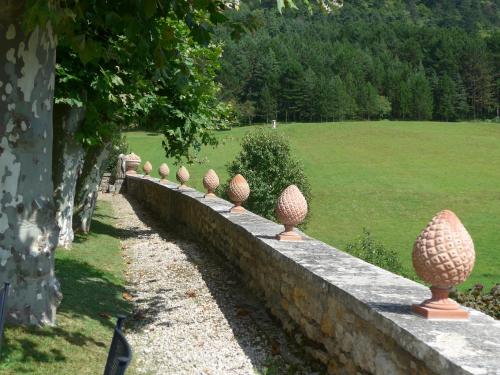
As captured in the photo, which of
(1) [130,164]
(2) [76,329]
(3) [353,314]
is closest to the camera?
(3) [353,314]

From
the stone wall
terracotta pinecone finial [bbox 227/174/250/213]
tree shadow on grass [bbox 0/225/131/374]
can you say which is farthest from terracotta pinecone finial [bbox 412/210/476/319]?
terracotta pinecone finial [bbox 227/174/250/213]

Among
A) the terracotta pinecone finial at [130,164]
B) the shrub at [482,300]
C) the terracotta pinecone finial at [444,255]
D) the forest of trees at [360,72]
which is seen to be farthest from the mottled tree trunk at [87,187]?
the forest of trees at [360,72]

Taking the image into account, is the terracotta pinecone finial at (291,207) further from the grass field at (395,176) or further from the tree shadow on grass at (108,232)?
the grass field at (395,176)

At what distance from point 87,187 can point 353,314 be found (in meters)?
10.3

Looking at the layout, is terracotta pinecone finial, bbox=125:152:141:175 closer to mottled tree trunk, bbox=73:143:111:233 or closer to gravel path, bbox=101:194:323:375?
mottled tree trunk, bbox=73:143:111:233

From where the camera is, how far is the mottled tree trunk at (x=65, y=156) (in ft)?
34.2

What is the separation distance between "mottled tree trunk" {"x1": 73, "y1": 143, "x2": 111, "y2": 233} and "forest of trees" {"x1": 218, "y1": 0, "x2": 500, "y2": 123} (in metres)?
77.1

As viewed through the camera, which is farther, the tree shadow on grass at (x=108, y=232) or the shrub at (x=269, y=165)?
the shrub at (x=269, y=165)

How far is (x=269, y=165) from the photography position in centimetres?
3303

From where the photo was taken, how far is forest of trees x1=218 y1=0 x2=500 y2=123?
102m

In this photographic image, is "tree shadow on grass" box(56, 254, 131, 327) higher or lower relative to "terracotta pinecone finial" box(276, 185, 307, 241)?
lower

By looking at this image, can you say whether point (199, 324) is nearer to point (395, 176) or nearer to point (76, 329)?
point (76, 329)

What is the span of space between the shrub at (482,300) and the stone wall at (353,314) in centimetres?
237

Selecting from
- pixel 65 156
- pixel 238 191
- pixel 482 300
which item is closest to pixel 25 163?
pixel 238 191
